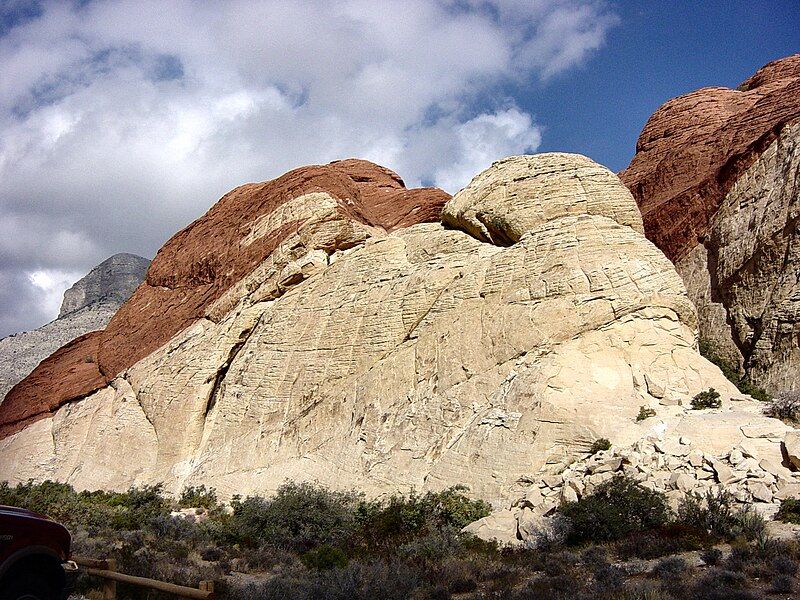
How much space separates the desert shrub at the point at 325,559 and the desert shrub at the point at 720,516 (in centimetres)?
547

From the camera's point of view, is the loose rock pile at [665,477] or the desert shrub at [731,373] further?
the desert shrub at [731,373]

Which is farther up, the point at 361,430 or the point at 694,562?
the point at 361,430

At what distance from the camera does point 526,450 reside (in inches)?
540

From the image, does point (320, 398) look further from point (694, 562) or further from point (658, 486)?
point (694, 562)

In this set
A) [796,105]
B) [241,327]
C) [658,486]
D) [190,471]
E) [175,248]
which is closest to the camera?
[658,486]

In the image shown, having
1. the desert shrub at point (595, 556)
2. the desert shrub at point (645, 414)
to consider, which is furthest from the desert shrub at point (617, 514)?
the desert shrub at point (645, 414)

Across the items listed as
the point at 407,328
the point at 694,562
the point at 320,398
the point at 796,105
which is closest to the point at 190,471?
the point at 320,398

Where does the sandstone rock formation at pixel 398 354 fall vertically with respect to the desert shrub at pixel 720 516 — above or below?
above

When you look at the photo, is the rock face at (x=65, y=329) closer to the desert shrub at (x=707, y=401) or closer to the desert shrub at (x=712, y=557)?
the desert shrub at (x=707, y=401)

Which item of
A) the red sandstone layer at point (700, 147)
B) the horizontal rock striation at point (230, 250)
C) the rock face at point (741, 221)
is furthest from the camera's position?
the red sandstone layer at point (700, 147)

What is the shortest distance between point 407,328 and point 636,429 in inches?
305

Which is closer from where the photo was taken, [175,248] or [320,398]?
[320,398]

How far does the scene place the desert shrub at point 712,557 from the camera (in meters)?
8.53

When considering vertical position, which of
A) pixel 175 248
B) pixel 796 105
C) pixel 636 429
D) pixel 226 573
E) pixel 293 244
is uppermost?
pixel 796 105
